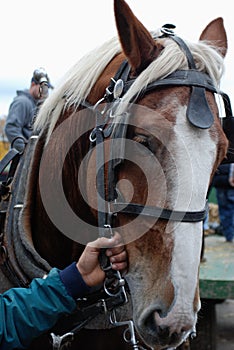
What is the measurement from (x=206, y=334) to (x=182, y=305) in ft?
7.65

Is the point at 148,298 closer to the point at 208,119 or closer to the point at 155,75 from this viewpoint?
the point at 208,119

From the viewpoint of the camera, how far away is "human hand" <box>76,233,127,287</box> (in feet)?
5.40

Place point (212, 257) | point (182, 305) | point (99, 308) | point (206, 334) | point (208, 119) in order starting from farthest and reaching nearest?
point (212, 257) < point (206, 334) < point (99, 308) < point (208, 119) < point (182, 305)

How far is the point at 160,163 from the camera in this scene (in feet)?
5.23

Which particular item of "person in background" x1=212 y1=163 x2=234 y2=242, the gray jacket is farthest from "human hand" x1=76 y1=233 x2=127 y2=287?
"person in background" x1=212 y1=163 x2=234 y2=242

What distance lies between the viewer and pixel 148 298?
62.6 inches

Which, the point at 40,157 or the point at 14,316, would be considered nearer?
the point at 14,316

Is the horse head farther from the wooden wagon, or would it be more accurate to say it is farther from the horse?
the wooden wagon

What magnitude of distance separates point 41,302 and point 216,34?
1.28m

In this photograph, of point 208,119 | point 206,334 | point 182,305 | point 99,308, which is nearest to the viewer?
point 182,305

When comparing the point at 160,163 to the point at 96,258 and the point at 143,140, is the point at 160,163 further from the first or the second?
the point at 96,258

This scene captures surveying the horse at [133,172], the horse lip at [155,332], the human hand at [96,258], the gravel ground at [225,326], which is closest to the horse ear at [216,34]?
the horse at [133,172]

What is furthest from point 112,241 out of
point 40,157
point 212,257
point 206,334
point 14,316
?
point 212,257

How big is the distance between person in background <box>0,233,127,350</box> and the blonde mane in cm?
58
